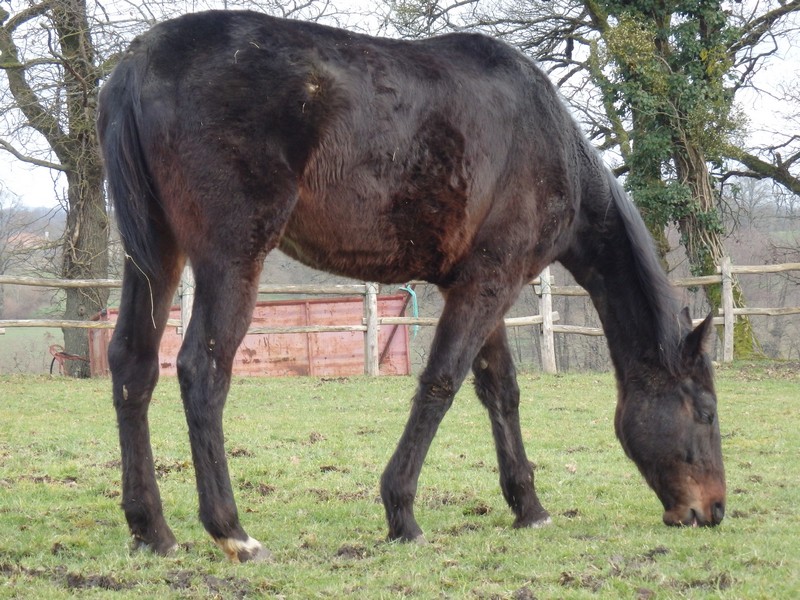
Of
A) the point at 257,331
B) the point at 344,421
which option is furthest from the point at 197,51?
the point at 257,331

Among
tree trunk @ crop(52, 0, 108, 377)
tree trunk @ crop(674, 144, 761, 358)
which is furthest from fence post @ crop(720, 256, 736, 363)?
tree trunk @ crop(52, 0, 108, 377)

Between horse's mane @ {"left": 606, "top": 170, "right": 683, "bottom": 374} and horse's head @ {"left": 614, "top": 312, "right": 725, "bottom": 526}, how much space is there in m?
0.06

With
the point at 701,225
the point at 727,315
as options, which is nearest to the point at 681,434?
the point at 727,315

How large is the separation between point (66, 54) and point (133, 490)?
1327 cm

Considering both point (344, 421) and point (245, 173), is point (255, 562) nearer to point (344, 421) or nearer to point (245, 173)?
point (245, 173)

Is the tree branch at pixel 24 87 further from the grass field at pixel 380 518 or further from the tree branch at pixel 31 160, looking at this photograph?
the grass field at pixel 380 518

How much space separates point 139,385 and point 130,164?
38.7 inches

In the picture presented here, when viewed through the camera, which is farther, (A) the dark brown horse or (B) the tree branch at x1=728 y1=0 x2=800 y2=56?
(B) the tree branch at x1=728 y1=0 x2=800 y2=56

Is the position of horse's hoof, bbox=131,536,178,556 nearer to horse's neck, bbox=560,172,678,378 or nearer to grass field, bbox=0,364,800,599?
grass field, bbox=0,364,800,599

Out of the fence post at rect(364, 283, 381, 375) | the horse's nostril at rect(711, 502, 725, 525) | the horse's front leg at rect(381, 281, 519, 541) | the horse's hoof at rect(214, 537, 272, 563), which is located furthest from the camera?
the fence post at rect(364, 283, 381, 375)

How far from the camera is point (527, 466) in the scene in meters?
4.50

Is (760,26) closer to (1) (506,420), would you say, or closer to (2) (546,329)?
(2) (546,329)

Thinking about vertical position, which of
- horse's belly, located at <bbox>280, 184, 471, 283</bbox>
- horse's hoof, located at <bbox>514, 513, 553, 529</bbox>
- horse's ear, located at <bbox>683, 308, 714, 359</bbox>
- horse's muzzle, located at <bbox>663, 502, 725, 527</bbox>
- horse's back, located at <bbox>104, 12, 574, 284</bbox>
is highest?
horse's back, located at <bbox>104, 12, 574, 284</bbox>

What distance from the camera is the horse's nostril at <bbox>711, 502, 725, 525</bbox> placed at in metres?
4.21
